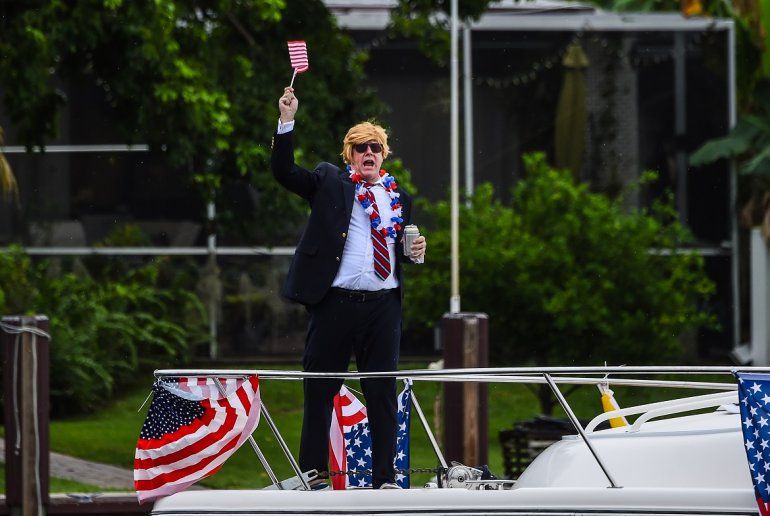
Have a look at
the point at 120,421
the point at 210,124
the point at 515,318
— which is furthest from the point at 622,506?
the point at 120,421

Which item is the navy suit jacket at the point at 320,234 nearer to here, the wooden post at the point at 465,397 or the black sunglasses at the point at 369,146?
the black sunglasses at the point at 369,146

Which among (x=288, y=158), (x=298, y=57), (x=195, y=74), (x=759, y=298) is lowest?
(x=759, y=298)

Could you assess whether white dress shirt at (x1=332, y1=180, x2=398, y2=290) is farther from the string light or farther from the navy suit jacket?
the string light

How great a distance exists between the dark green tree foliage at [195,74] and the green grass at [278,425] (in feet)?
6.94

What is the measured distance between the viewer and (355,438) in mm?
6594

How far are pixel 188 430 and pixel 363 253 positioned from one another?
0.98m

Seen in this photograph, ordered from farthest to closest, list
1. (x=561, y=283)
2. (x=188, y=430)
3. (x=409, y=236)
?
(x=561, y=283), (x=409, y=236), (x=188, y=430)

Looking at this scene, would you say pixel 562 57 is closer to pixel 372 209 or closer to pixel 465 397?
pixel 465 397

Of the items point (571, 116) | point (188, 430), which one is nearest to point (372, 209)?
point (188, 430)

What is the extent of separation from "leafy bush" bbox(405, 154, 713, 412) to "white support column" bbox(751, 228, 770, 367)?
4.21m

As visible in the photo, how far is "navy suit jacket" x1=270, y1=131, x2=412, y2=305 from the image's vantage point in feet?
19.0

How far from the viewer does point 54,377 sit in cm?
1437

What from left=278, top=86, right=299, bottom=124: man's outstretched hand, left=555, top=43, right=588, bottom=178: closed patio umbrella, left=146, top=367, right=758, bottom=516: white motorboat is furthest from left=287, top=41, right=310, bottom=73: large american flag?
left=555, top=43, right=588, bottom=178: closed patio umbrella

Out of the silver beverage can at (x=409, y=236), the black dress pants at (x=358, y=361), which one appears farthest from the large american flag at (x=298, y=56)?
the black dress pants at (x=358, y=361)
